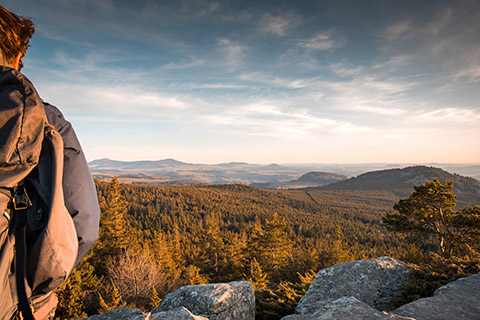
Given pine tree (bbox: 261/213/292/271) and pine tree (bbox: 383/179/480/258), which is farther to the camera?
pine tree (bbox: 261/213/292/271)

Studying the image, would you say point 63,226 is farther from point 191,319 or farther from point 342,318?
point 342,318

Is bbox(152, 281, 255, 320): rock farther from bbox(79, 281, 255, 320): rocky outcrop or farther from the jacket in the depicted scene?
the jacket

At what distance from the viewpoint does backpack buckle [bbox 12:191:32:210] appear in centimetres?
147

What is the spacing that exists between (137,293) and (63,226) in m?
23.3

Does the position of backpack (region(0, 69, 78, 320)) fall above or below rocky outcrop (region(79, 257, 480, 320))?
above

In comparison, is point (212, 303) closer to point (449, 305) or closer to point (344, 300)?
point (344, 300)

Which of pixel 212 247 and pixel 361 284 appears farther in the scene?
pixel 212 247

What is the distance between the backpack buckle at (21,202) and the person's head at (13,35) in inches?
46.1

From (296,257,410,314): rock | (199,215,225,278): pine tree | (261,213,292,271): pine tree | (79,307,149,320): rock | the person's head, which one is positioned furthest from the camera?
(199,215,225,278): pine tree

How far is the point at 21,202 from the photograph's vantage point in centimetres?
148

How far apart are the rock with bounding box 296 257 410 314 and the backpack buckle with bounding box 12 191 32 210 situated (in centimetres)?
703

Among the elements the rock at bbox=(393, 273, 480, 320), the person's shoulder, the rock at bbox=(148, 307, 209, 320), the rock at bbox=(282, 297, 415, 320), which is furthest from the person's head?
the rock at bbox=(393, 273, 480, 320)

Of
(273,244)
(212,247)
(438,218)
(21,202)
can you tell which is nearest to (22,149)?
(21,202)

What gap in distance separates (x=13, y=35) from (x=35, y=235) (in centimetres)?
171
